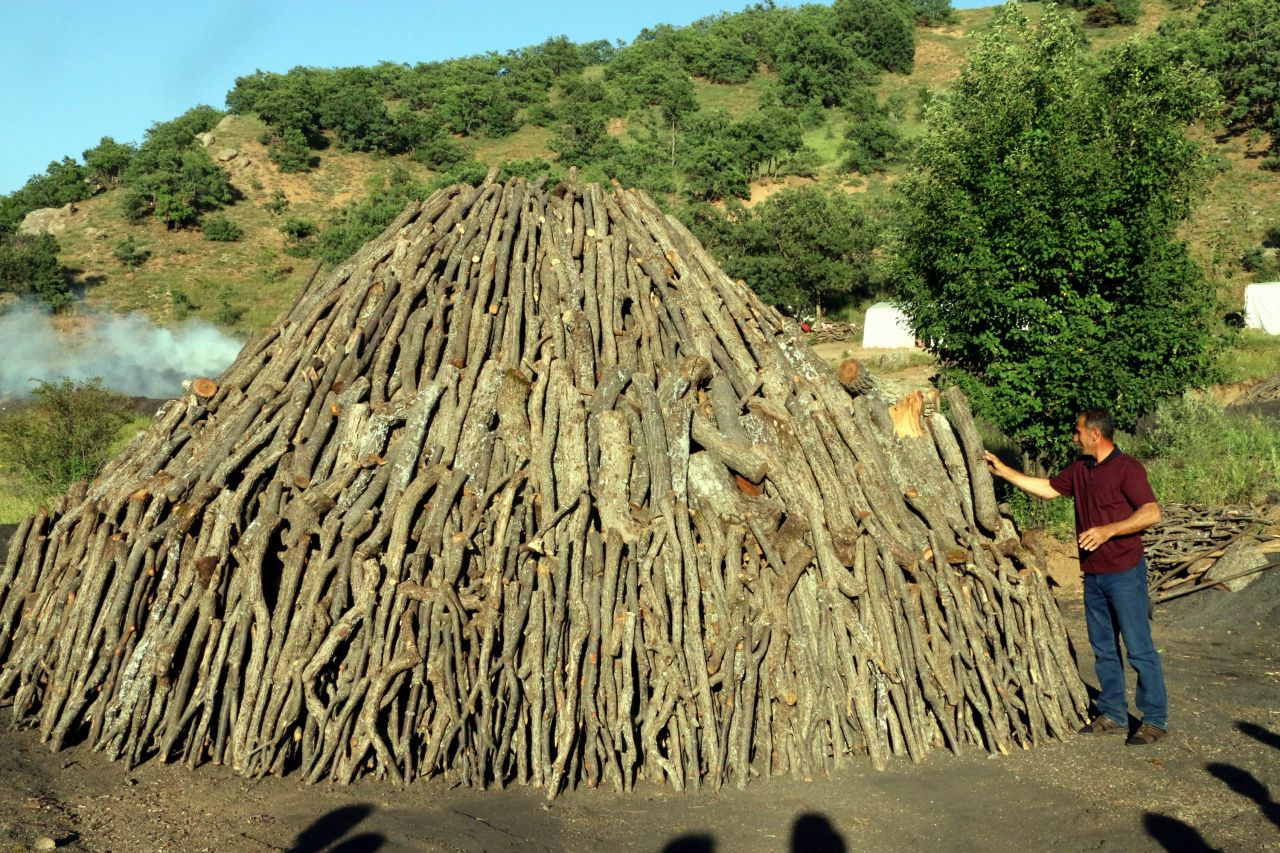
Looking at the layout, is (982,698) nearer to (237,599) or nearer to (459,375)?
(459,375)

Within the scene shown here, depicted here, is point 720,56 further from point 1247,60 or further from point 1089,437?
point 1089,437

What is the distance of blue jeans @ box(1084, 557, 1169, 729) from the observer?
6.01m

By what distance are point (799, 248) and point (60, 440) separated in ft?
73.6

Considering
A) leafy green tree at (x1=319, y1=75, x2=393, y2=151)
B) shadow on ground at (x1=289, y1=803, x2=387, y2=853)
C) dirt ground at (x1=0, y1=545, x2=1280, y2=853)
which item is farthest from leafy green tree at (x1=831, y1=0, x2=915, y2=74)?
shadow on ground at (x1=289, y1=803, x2=387, y2=853)

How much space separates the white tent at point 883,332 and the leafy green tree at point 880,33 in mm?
33258

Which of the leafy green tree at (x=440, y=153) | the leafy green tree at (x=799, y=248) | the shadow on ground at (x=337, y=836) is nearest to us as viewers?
the shadow on ground at (x=337, y=836)

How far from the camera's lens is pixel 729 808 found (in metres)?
5.54

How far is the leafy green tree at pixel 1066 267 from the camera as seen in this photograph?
11.8 m

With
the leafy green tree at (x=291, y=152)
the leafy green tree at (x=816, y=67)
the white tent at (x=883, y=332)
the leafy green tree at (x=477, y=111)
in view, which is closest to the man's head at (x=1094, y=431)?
the white tent at (x=883, y=332)

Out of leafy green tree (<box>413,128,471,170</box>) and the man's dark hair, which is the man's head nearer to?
the man's dark hair

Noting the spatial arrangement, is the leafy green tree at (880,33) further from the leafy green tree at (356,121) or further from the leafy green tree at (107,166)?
the leafy green tree at (107,166)

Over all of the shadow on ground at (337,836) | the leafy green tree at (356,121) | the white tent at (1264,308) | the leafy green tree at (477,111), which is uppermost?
the leafy green tree at (477,111)

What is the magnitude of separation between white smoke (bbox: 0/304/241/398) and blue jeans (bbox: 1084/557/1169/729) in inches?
937

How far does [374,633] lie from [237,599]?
843 mm
